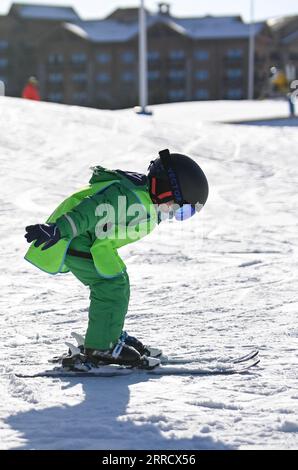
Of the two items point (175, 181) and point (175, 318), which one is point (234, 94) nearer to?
point (175, 318)

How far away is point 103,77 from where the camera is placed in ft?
162

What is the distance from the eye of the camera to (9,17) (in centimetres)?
5106

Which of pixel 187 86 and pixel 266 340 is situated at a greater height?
pixel 187 86

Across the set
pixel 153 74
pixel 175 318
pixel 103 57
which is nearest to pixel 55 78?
pixel 103 57

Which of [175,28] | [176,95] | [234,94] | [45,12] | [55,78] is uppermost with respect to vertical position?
[45,12]

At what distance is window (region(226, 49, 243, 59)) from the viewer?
48594 mm

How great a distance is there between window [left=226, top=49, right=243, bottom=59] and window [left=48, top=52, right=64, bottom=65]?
11.0 metres

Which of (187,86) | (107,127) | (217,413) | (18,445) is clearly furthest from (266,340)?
(187,86)

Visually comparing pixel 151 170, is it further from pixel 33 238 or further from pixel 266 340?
pixel 266 340

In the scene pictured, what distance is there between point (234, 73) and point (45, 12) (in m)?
14.0

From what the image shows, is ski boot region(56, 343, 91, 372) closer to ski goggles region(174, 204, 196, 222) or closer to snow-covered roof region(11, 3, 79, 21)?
ski goggles region(174, 204, 196, 222)

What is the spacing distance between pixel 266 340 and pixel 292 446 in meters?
1.51

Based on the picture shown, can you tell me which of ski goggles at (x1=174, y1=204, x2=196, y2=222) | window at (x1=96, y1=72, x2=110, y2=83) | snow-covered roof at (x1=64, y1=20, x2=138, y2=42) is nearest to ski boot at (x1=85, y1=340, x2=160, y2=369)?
ski goggles at (x1=174, y1=204, x2=196, y2=222)
